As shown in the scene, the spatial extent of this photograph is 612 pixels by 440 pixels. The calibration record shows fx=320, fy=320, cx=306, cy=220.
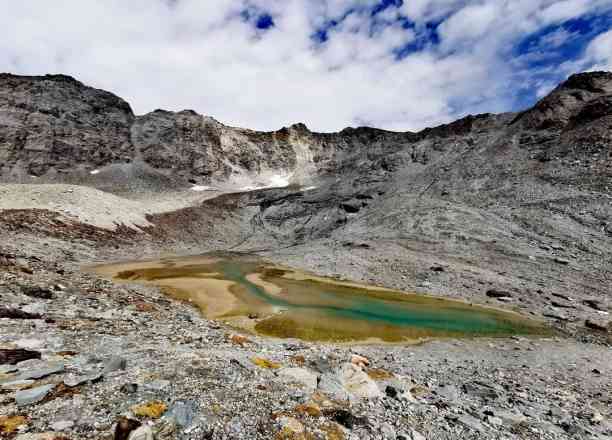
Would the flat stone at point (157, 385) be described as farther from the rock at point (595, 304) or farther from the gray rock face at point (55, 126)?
the gray rock face at point (55, 126)

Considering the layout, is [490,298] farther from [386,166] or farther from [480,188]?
[386,166]

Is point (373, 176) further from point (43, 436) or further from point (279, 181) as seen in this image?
point (43, 436)

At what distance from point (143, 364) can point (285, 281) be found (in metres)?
25.9

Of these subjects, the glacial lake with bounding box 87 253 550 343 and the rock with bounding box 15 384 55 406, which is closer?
the rock with bounding box 15 384 55 406

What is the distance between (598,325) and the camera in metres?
22.6

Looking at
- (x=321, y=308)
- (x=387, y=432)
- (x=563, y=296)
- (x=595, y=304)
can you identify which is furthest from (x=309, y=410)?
(x=563, y=296)

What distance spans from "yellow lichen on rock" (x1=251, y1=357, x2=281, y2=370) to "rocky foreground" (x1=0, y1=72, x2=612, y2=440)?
0.25ft

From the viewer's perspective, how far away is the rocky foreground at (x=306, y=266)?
790cm

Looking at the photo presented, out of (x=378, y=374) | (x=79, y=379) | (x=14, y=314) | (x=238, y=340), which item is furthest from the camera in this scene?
(x=238, y=340)

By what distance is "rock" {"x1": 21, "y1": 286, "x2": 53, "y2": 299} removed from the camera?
14812mm

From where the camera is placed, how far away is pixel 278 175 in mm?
138000

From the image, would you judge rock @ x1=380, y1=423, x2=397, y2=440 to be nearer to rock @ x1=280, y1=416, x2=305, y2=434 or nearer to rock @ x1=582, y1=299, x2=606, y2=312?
rock @ x1=280, y1=416, x2=305, y2=434

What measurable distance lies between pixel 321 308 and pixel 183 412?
19.2 metres

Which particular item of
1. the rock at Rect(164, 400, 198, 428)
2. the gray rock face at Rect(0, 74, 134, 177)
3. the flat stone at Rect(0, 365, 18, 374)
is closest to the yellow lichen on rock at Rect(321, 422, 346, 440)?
the rock at Rect(164, 400, 198, 428)
